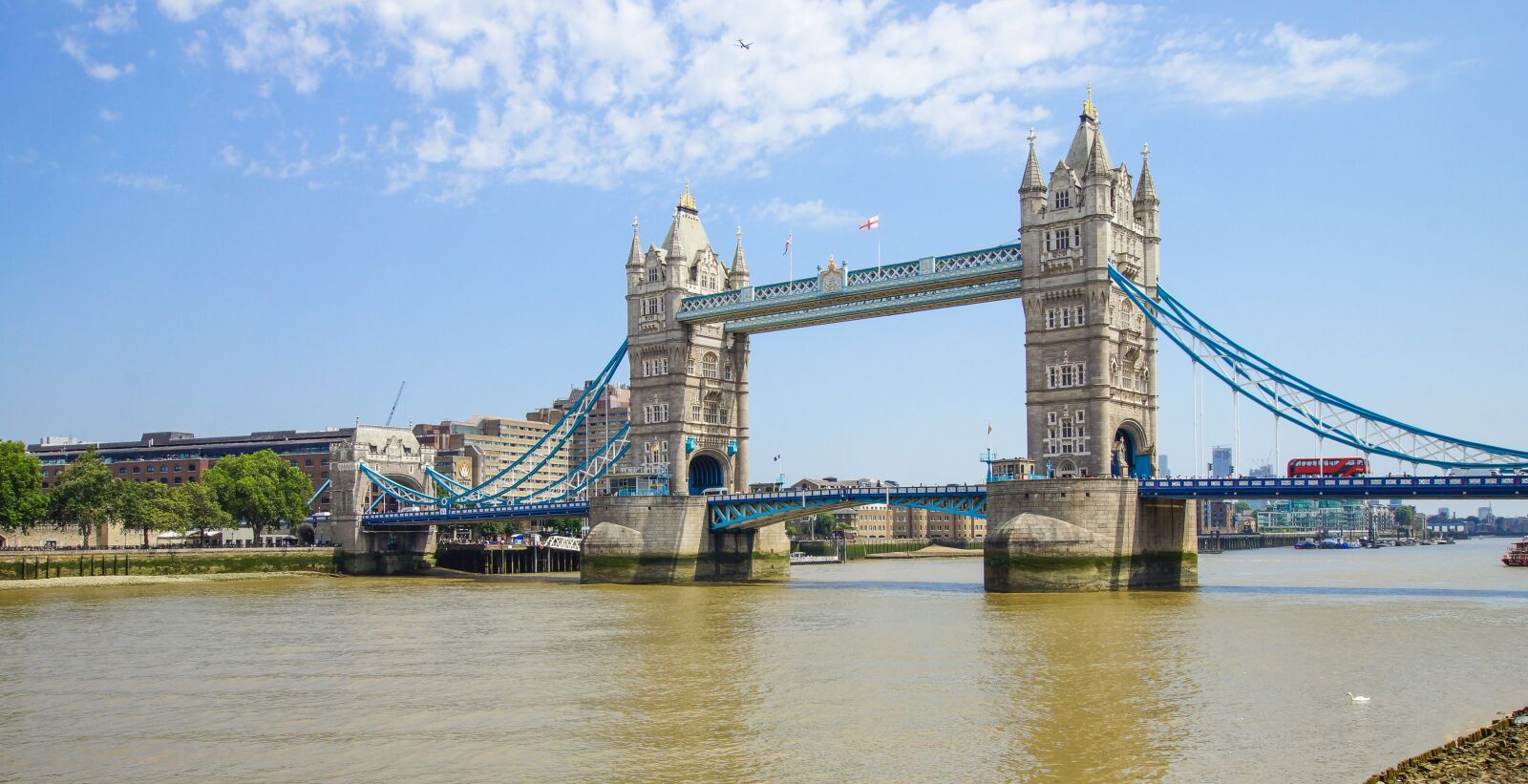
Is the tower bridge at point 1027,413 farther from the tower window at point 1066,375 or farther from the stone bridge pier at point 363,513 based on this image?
the stone bridge pier at point 363,513

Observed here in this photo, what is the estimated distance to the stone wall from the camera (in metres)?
76.9

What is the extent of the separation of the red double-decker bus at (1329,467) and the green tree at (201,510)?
8240 centimetres

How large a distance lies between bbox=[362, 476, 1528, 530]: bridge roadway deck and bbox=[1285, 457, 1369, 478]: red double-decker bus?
194 cm

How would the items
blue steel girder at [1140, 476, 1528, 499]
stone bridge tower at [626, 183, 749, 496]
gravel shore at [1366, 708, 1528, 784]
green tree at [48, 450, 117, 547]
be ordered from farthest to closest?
green tree at [48, 450, 117, 547]
stone bridge tower at [626, 183, 749, 496]
blue steel girder at [1140, 476, 1528, 499]
gravel shore at [1366, 708, 1528, 784]

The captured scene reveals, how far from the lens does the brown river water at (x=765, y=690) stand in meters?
23.8

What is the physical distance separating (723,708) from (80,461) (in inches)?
3483

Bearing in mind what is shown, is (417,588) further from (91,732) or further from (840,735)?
(840,735)

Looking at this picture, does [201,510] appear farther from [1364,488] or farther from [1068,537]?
[1364,488]

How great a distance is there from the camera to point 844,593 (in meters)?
66.3

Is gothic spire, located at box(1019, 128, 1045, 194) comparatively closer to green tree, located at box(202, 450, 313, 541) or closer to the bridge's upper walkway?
the bridge's upper walkway

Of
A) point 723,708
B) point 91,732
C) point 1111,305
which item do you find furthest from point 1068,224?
point 91,732

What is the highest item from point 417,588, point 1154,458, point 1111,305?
point 1111,305

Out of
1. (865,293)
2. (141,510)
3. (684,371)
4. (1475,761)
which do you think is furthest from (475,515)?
(1475,761)

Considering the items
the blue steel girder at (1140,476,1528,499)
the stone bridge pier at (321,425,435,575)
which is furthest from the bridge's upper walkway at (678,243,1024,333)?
the stone bridge pier at (321,425,435,575)
